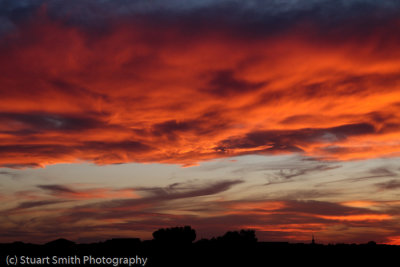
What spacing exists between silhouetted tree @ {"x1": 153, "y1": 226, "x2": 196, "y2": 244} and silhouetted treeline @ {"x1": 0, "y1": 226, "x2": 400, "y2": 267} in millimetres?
14216

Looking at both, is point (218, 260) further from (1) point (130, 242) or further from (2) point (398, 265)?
(2) point (398, 265)

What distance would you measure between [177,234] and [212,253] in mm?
27974

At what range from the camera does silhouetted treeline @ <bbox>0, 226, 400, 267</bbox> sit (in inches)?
2569

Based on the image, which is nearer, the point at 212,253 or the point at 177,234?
the point at 212,253

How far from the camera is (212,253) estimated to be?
7100cm

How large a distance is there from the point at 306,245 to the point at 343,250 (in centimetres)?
537

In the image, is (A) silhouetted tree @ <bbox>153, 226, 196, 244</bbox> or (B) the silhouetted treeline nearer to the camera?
(B) the silhouetted treeline

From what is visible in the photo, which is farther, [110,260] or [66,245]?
[66,245]

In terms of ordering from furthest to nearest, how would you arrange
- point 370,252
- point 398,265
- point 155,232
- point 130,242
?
point 155,232 → point 130,242 → point 370,252 → point 398,265

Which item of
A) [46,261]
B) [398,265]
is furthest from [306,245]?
[46,261]

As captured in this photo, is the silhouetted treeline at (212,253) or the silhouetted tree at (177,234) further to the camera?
the silhouetted tree at (177,234)

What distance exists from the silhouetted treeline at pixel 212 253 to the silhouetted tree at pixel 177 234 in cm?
1422

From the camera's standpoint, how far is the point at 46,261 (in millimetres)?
66188

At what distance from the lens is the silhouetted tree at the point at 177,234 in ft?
308
